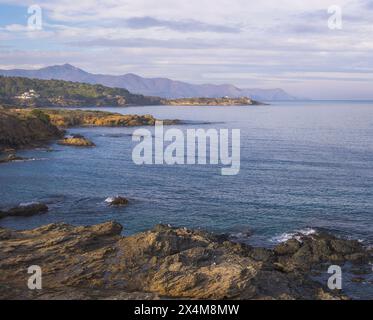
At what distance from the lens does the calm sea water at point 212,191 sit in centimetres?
4878

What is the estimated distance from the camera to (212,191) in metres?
62.6

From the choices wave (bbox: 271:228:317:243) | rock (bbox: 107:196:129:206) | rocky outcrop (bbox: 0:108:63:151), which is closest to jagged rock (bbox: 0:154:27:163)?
rocky outcrop (bbox: 0:108:63:151)

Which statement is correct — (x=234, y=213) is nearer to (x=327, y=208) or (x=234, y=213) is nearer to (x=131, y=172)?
(x=327, y=208)

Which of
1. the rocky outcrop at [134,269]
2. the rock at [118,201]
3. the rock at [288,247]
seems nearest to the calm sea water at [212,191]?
the rock at [118,201]

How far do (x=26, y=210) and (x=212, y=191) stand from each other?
24.3 meters

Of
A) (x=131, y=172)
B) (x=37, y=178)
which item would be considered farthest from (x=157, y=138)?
(x=37, y=178)

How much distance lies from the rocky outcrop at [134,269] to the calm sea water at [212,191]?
13671 mm

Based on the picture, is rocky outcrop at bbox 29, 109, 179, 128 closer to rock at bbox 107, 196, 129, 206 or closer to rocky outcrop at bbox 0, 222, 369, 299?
rock at bbox 107, 196, 129, 206

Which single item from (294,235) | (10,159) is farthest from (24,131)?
(294,235)

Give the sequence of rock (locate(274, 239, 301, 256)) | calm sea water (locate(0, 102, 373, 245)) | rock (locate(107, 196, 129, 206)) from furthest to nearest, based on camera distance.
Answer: rock (locate(107, 196, 129, 206))
calm sea water (locate(0, 102, 373, 245))
rock (locate(274, 239, 301, 256))

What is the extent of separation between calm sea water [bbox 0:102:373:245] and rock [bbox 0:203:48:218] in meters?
1.25

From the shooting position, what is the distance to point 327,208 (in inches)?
2122

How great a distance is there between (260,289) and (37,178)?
54.2 meters

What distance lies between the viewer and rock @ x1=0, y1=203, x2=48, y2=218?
50.5 m
